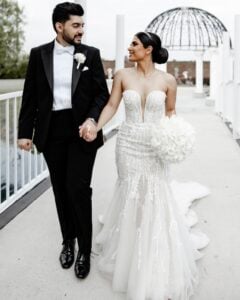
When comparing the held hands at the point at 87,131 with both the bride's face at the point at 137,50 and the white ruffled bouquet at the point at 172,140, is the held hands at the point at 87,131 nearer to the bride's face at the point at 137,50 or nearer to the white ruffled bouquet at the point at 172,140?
the white ruffled bouquet at the point at 172,140

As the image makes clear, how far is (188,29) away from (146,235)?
24.1 metres

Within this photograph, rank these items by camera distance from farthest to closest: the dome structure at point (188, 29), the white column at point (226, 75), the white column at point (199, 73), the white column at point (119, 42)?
the dome structure at point (188, 29), the white column at point (199, 73), the white column at point (226, 75), the white column at point (119, 42)

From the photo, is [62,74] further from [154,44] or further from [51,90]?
[154,44]

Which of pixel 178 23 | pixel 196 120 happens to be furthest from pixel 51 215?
pixel 178 23

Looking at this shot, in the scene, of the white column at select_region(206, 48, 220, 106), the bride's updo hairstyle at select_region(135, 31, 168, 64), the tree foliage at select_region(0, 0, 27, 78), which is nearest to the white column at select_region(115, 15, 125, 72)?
the tree foliage at select_region(0, 0, 27, 78)

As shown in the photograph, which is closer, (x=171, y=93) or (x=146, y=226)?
(x=146, y=226)

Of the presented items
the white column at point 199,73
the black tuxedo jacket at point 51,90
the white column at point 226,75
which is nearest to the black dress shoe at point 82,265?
the black tuxedo jacket at point 51,90

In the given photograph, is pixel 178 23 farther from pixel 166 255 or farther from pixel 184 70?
pixel 166 255

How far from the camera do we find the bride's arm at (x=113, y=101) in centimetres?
262

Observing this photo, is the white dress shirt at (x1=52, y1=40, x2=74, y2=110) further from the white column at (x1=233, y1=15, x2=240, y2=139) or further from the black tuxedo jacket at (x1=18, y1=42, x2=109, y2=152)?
the white column at (x1=233, y1=15, x2=240, y2=139)

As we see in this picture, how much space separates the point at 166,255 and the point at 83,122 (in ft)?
2.86

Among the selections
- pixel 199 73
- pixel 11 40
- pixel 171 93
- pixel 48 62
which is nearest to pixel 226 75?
pixel 11 40

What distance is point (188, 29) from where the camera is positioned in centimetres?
2527

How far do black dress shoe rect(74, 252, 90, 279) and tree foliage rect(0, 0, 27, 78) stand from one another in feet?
5.43
